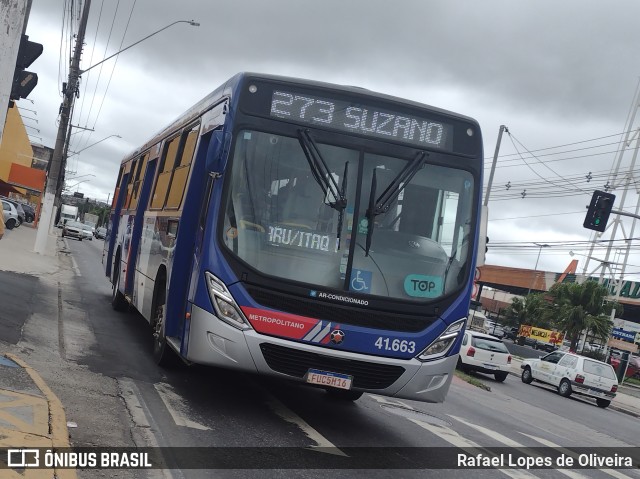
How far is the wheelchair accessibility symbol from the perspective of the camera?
7820mm

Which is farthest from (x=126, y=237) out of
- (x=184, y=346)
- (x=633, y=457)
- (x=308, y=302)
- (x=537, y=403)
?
(x=537, y=403)

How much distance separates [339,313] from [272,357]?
30.6 inches

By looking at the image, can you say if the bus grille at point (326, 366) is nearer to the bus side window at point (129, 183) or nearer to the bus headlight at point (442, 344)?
the bus headlight at point (442, 344)

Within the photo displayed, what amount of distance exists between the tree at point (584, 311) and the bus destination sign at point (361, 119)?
36.9 m

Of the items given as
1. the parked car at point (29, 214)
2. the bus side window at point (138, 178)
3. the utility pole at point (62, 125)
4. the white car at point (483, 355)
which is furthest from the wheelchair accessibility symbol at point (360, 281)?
the parked car at point (29, 214)

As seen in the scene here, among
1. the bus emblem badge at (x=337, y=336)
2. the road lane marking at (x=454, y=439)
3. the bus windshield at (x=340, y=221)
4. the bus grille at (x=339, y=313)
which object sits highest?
the bus windshield at (x=340, y=221)

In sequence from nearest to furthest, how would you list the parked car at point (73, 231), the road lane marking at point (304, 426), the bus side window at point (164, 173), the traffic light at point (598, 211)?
the road lane marking at point (304, 426) < the bus side window at point (164, 173) < the traffic light at point (598, 211) < the parked car at point (73, 231)

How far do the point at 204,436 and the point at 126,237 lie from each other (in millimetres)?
8156

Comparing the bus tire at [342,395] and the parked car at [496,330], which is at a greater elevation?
the bus tire at [342,395]

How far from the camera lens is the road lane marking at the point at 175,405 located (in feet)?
24.6

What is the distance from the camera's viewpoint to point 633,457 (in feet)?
40.9

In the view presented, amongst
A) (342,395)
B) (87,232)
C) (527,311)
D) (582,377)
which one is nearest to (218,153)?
(342,395)

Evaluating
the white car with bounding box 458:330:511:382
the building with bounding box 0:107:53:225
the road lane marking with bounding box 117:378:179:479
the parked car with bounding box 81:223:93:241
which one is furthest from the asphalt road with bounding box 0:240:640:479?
the parked car with bounding box 81:223:93:241

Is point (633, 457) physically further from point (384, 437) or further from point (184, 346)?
point (184, 346)
